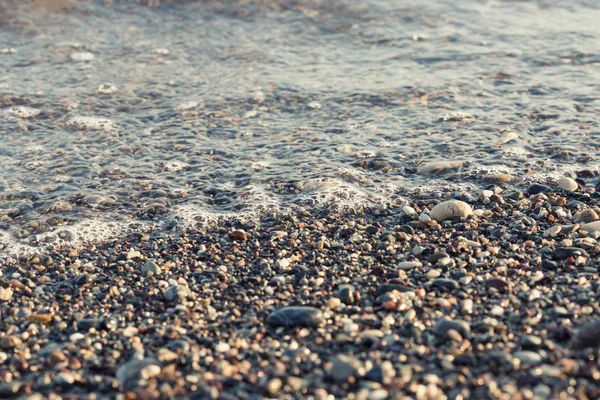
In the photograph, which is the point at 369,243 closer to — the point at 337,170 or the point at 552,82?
the point at 337,170

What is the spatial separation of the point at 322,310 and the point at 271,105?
150 inches

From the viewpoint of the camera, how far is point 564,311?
10.8 ft

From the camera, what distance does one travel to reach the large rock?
180 inches

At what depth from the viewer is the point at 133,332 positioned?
3361mm

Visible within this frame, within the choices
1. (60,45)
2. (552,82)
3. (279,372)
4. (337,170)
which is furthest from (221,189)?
(60,45)

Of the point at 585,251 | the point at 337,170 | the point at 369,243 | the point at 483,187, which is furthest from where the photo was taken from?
the point at 337,170

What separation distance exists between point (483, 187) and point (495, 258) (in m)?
1.28

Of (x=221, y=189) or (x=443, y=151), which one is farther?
(x=443, y=151)

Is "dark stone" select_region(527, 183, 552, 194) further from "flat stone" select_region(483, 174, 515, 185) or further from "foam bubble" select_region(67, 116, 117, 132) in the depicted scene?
"foam bubble" select_region(67, 116, 117, 132)

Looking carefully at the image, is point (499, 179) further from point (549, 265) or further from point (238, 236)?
point (238, 236)

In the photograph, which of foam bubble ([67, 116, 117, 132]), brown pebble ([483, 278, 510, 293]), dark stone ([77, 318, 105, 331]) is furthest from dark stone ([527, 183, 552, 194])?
foam bubble ([67, 116, 117, 132])

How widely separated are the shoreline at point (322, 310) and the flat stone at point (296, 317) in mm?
11

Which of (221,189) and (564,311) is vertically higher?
(564,311)

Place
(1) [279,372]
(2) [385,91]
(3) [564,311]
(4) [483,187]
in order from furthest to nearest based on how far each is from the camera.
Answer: (2) [385,91], (4) [483,187], (3) [564,311], (1) [279,372]
